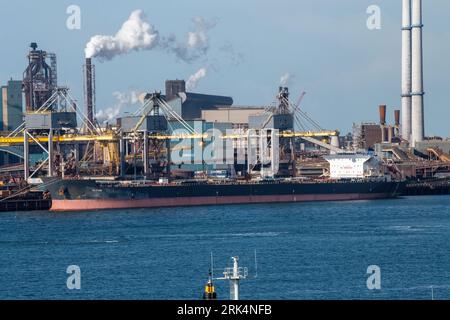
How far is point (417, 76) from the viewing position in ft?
349

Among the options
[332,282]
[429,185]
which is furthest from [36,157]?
[332,282]

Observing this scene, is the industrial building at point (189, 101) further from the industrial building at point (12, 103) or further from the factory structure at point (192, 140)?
the industrial building at point (12, 103)

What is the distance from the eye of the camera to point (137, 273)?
104 feet

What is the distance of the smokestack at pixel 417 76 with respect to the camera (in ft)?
344

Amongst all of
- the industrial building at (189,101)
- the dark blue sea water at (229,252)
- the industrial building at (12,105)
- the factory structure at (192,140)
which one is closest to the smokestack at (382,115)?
the factory structure at (192,140)

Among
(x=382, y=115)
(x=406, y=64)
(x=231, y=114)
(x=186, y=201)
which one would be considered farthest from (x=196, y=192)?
(x=231, y=114)

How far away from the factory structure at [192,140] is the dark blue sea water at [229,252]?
55.7 ft

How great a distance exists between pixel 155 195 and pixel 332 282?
156 feet

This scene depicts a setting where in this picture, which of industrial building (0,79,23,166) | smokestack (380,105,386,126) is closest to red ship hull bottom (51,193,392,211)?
smokestack (380,105,386,126)

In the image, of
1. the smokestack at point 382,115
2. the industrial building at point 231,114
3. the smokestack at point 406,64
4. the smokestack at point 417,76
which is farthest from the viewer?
the industrial building at point 231,114

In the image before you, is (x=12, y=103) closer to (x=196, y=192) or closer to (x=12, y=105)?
(x=12, y=105)

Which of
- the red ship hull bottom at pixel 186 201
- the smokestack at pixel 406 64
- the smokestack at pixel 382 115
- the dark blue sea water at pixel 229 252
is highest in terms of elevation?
the smokestack at pixel 406 64

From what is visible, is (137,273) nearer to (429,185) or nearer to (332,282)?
(332,282)
